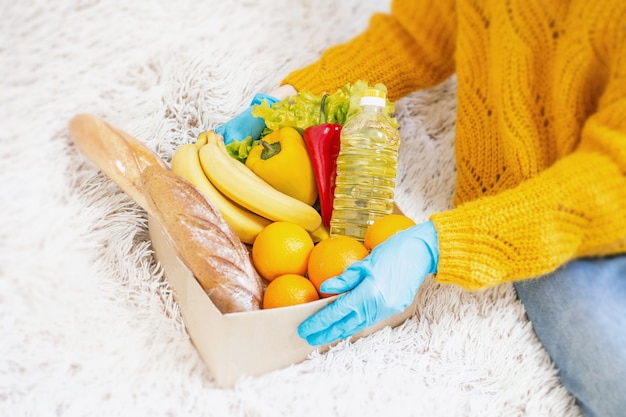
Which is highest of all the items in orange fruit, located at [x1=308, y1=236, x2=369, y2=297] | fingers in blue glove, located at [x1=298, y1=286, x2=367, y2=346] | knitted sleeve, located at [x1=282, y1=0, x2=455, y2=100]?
knitted sleeve, located at [x1=282, y1=0, x2=455, y2=100]

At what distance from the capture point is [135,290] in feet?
2.65

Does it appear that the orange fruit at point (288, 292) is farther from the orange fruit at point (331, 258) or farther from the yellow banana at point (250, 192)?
the yellow banana at point (250, 192)

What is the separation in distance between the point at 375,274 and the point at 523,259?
0.62 feet

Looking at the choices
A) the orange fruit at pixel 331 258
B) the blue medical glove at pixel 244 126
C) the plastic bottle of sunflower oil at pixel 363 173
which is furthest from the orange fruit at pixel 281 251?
the blue medical glove at pixel 244 126

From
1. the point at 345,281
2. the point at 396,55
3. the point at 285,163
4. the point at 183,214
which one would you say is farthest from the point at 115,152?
the point at 396,55

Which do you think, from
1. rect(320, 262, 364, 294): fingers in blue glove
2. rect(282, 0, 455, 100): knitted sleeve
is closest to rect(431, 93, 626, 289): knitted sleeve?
rect(320, 262, 364, 294): fingers in blue glove

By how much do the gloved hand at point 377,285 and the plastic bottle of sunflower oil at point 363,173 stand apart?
17 centimetres

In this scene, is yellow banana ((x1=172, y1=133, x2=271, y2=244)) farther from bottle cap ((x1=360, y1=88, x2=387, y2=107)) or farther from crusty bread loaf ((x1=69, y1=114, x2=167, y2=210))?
bottle cap ((x1=360, y1=88, x2=387, y2=107))

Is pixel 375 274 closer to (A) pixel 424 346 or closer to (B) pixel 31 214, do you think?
(A) pixel 424 346

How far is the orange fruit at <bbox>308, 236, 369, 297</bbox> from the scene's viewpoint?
0.75m

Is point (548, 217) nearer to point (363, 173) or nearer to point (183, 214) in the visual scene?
point (363, 173)

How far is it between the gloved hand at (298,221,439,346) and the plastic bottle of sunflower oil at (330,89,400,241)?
0.57ft

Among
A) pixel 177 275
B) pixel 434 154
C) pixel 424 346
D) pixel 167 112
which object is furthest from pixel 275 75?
pixel 424 346

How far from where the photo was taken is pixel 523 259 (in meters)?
0.71
